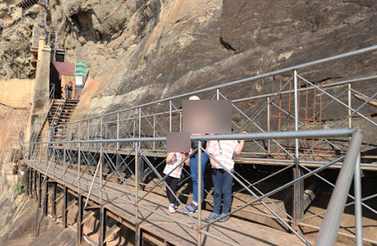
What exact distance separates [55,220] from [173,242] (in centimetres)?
800

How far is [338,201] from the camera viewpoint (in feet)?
3.64

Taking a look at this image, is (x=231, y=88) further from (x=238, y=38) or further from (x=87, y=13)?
(x=87, y=13)

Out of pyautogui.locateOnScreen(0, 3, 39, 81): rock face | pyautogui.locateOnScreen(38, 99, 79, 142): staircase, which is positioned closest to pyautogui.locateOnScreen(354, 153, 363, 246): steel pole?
pyautogui.locateOnScreen(38, 99, 79, 142): staircase

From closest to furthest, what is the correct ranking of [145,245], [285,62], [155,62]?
[145,245], [285,62], [155,62]

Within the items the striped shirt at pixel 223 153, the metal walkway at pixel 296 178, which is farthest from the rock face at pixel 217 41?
the striped shirt at pixel 223 153

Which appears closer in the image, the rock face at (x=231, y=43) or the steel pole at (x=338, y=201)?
the steel pole at (x=338, y=201)

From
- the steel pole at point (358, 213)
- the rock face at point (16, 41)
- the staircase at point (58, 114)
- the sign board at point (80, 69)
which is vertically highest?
the rock face at point (16, 41)

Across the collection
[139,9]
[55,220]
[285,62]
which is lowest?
[55,220]

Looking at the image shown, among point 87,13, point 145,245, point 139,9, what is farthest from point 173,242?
point 87,13

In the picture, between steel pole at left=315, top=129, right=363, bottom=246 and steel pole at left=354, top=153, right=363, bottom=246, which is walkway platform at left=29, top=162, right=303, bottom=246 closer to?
steel pole at left=354, top=153, right=363, bottom=246

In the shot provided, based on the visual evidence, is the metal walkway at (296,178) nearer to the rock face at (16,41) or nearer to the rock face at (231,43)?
the rock face at (231,43)

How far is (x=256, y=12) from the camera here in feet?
30.4

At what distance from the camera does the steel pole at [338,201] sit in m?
1.03

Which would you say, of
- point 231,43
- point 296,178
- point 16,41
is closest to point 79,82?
point 16,41
